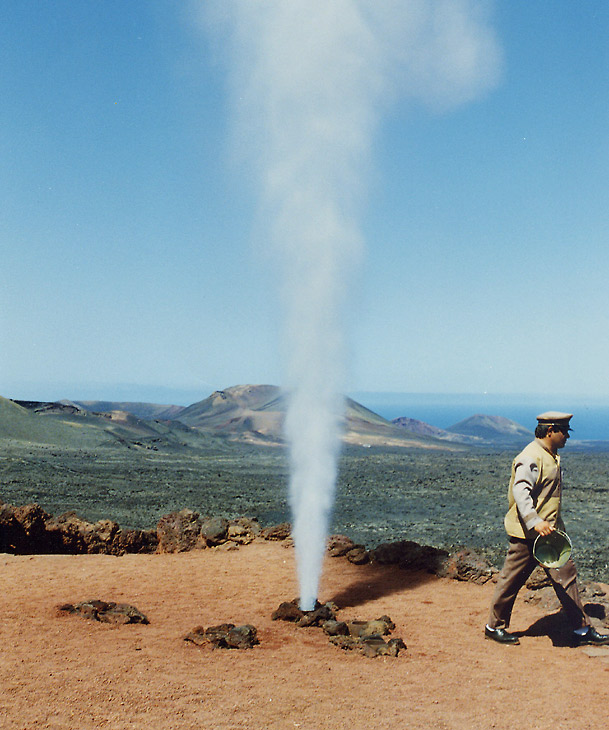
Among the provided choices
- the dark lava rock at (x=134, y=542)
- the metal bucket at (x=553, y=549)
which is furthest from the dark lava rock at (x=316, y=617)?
the dark lava rock at (x=134, y=542)

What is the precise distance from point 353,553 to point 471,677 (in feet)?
15.3

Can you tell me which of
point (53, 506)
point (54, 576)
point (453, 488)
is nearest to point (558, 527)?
point (54, 576)

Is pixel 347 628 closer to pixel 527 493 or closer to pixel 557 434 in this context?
pixel 527 493

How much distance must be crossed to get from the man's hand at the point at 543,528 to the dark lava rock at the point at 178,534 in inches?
261

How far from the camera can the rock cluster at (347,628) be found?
5547 millimetres

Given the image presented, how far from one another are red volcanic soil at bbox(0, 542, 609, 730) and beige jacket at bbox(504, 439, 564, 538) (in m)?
1.21

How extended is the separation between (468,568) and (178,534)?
5010mm

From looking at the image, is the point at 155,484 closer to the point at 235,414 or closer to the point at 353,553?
the point at 353,553

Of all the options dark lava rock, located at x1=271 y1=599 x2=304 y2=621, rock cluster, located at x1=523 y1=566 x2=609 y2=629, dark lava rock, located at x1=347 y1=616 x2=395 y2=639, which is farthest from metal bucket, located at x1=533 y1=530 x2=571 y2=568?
dark lava rock, located at x1=271 y1=599 x2=304 y2=621

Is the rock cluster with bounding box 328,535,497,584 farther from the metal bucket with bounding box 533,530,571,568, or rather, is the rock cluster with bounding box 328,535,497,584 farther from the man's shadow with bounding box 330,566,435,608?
the metal bucket with bounding box 533,530,571,568

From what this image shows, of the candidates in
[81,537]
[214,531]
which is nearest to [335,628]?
[214,531]

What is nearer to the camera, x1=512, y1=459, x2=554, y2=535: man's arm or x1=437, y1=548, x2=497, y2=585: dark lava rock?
x1=512, y1=459, x2=554, y2=535: man's arm

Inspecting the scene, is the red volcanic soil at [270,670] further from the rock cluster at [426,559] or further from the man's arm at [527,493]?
the man's arm at [527,493]

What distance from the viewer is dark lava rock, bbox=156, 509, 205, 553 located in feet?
33.8
